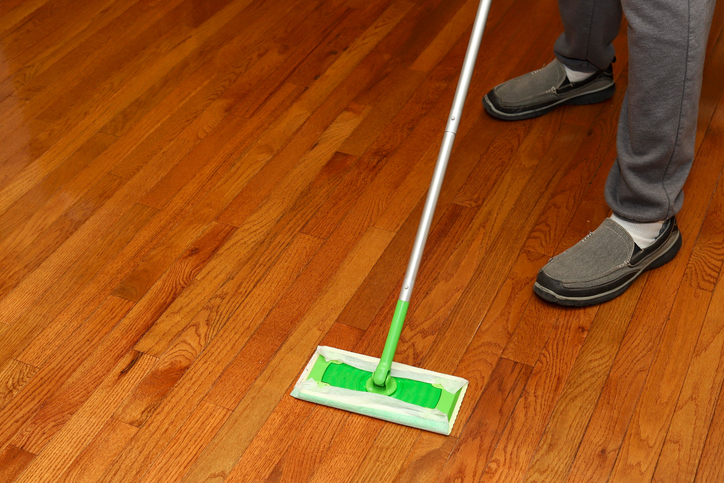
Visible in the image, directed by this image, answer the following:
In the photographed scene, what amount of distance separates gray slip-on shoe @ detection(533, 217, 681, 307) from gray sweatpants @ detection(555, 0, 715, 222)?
5 centimetres

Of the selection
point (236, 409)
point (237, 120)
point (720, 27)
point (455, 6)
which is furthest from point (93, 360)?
point (720, 27)

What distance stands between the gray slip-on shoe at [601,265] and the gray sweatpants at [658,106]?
5 centimetres

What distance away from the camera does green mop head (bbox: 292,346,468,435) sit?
3.40 ft

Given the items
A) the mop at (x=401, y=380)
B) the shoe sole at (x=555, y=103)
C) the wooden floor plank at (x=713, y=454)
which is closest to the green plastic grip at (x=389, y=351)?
the mop at (x=401, y=380)

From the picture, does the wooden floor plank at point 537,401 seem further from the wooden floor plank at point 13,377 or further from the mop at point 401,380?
the wooden floor plank at point 13,377

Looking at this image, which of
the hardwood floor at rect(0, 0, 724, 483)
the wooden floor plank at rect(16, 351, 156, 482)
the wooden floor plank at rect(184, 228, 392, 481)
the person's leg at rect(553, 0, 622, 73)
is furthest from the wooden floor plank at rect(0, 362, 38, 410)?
the person's leg at rect(553, 0, 622, 73)

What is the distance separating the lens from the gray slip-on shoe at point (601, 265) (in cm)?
121

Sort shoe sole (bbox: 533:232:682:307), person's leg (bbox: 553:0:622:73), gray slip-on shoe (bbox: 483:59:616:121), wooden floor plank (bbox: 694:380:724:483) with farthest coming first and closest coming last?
gray slip-on shoe (bbox: 483:59:616:121)
person's leg (bbox: 553:0:622:73)
shoe sole (bbox: 533:232:682:307)
wooden floor plank (bbox: 694:380:724:483)

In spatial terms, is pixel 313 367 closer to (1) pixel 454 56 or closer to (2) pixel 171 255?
(2) pixel 171 255

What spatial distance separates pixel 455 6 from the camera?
2049mm

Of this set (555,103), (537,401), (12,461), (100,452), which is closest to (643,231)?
(537,401)

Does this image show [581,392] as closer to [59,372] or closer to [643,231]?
[643,231]

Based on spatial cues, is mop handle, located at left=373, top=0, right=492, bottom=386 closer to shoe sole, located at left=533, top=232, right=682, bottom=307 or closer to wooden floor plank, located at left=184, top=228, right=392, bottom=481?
wooden floor plank, located at left=184, top=228, right=392, bottom=481

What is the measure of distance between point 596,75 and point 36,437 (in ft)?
4.28
